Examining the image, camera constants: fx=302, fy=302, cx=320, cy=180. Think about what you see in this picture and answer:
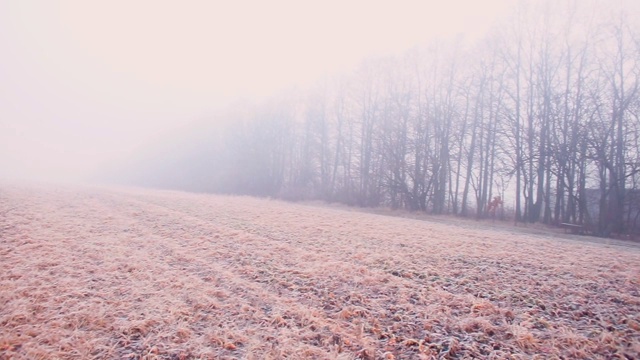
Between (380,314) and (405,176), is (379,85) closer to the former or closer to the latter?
(405,176)

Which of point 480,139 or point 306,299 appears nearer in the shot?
point 306,299

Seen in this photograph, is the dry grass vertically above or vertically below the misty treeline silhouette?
below

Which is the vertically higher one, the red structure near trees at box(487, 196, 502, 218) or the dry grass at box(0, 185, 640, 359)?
the red structure near trees at box(487, 196, 502, 218)

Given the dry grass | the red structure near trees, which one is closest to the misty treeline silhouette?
the red structure near trees

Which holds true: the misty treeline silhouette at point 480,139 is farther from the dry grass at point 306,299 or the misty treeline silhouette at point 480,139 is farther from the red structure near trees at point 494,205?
the dry grass at point 306,299

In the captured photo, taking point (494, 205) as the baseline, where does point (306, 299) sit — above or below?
below

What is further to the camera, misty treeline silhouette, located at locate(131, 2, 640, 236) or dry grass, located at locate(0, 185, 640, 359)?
misty treeline silhouette, located at locate(131, 2, 640, 236)

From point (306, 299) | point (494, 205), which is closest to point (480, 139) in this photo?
point (494, 205)

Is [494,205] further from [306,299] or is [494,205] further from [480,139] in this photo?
[306,299]

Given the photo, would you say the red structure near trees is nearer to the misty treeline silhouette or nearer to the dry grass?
the misty treeline silhouette

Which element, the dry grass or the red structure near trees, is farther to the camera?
the red structure near trees

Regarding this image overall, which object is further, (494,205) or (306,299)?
(494,205)

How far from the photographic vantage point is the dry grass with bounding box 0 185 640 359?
3270 millimetres

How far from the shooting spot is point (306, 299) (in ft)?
14.5
